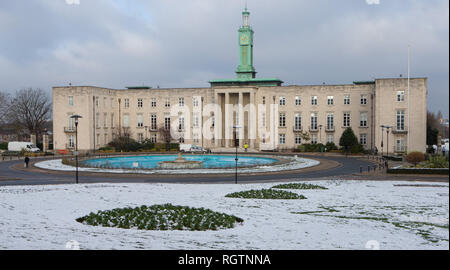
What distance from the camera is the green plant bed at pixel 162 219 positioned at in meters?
17.7

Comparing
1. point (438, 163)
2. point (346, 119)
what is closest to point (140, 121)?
point (346, 119)

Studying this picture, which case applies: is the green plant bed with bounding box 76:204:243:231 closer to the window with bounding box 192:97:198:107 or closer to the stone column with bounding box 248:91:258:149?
the stone column with bounding box 248:91:258:149

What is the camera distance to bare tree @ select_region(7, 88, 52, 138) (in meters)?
89.9

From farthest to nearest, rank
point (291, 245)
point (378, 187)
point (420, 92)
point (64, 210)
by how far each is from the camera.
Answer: point (420, 92) < point (378, 187) < point (64, 210) < point (291, 245)

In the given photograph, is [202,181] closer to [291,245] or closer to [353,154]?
[291,245]

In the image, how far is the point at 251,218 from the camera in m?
19.9

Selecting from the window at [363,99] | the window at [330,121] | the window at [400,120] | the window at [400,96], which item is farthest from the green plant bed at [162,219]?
the window at [363,99]

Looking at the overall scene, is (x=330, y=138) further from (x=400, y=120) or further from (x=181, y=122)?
(x=181, y=122)

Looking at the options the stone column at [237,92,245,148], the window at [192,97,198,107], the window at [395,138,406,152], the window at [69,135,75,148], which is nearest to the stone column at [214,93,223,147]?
the stone column at [237,92,245,148]

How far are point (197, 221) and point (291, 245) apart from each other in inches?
194

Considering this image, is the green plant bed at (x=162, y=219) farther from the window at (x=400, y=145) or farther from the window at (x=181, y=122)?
the window at (x=181, y=122)

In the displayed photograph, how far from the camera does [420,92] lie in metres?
64.2
